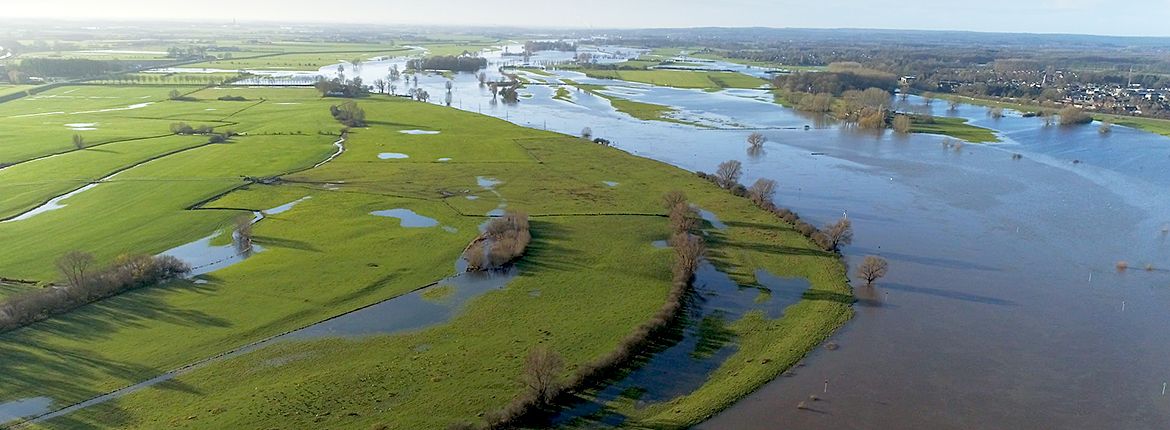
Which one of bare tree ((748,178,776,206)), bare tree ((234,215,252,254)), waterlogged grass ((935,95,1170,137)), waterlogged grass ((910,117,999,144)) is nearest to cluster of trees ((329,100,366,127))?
bare tree ((234,215,252,254))

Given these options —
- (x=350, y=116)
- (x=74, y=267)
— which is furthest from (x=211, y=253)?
(x=350, y=116)

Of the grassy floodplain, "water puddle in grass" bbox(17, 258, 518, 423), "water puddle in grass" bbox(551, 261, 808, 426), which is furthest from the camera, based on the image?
"water puddle in grass" bbox(17, 258, 518, 423)

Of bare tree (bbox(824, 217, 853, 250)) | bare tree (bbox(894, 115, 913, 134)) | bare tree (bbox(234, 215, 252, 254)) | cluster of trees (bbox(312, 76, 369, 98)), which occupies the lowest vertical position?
bare tree (bbox(234, 215, 252, 254))

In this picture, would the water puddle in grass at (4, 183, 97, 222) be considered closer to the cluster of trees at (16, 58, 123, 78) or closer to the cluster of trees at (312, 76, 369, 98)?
the cluster of trees at (312, 76, 369, 98)

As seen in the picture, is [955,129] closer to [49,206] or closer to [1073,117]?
[1073,117]

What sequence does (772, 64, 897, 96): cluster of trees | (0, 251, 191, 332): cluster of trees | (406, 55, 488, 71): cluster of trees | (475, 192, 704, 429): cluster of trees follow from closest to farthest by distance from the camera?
(475, 192, 704, 429): cluster of trees
(0, 251, 191, 332): cluster of trees
(772, 64, 897, 96): cluster of trees
(406, 55, 488, 71): cluster of trees

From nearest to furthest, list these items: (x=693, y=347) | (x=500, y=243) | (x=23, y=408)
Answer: (x=23, y=408)
(x=693, y=347)
(x=500, y=243)
